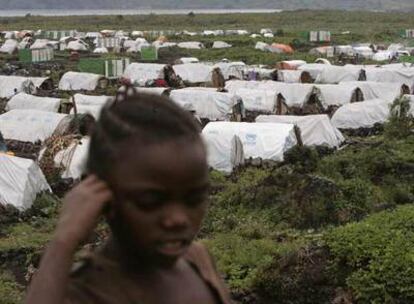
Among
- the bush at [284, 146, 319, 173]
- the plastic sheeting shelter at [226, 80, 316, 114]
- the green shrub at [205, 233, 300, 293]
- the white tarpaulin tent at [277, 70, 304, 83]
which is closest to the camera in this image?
the green shrub at [205, 233, 300, 293]

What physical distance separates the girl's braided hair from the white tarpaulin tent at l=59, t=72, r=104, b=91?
117 feet

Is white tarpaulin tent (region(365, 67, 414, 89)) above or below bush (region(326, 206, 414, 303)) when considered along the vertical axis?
below

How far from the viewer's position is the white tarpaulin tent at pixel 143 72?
3862 cm

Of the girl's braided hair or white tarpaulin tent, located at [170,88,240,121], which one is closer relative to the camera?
the girl's braided hair

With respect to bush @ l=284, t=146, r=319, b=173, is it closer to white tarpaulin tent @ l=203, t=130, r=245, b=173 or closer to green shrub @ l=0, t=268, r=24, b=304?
white tarpaulin tent @ l=203, t=130, r=245, b=173

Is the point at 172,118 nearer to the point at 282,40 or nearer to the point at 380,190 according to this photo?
the point at 380,190

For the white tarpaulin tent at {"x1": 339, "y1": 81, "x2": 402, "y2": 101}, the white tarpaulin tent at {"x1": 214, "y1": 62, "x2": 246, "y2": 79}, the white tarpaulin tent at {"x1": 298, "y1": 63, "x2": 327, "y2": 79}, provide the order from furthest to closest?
the white tarpaulin tent at {"x1": 214, "y1": 62, "x2": 246, "y2": 79} → the white tarpaulin tent at {"x1": 298, "y1": 63, "x2": 327, "y2": 79} → the white tarpaulin tent at {"x1": 339, "y1": 81, "x2": 402, "y2": 101}

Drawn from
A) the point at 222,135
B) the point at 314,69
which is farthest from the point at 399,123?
the point at 314,69

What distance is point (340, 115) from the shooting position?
87.4 ft

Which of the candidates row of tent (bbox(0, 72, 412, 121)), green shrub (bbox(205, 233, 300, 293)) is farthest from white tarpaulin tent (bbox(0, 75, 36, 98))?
green shrub (bbox(205, 233, 300, 293))

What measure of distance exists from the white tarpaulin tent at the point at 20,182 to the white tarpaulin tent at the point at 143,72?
20.3m

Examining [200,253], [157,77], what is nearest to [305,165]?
[200,253]

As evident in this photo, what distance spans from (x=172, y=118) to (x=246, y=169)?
19.0m

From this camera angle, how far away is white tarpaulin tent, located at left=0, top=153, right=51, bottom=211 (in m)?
16.5
